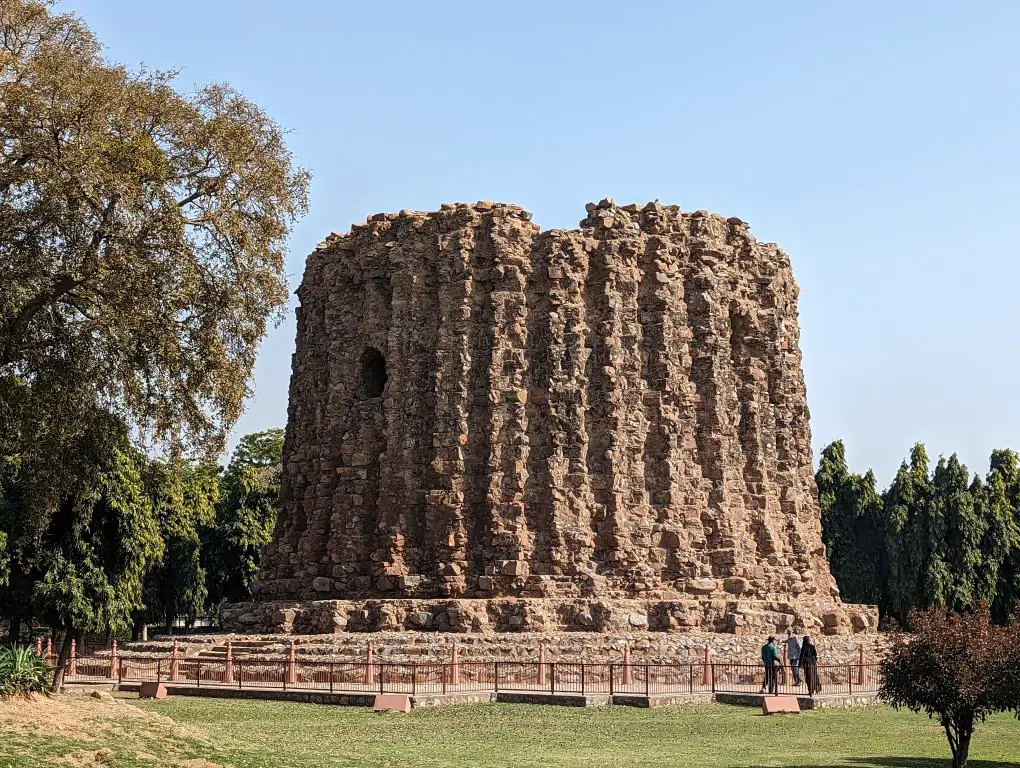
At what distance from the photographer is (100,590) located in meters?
25.8

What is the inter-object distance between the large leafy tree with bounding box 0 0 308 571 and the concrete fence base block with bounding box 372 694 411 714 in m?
4.36

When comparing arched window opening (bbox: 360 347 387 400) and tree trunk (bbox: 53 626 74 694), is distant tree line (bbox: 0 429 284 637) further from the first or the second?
arched window opening (bbox: 360 347 387 400)

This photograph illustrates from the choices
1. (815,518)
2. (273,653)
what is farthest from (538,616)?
(815,518)

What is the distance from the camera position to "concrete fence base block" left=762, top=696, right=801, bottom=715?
17906 mm

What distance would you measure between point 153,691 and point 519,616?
22.5 feet

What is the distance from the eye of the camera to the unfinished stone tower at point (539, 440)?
24750mm

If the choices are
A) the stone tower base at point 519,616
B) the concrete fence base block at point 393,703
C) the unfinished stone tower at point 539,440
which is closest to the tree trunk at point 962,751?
the concrete fence base block at point 393,703

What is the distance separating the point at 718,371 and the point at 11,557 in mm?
15094

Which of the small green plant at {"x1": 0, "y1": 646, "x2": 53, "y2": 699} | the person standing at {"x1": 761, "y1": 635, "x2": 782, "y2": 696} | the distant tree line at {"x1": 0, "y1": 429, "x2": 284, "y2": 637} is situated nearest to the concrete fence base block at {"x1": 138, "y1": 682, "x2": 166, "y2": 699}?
the distant tree line at {"x1": 0, "y1": 429, "x2": 284, "y2": 637}

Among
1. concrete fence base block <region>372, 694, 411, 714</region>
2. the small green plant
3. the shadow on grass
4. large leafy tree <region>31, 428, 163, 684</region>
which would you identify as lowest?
the shadow on grass

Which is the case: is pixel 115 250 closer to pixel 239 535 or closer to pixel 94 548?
pixel 94 548

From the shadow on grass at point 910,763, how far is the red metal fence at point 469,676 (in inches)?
214

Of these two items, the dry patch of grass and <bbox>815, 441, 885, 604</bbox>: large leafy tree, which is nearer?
the dry patch of grass

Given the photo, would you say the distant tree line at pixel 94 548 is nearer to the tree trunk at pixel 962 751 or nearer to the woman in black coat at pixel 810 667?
the woman in black coat at pixel 810 667
